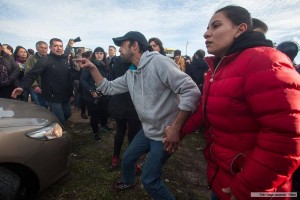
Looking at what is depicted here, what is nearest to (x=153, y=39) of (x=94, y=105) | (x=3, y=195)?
(x=94, y=105)

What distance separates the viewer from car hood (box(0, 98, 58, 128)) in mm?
2469

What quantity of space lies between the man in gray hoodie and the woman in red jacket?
1.27 ft

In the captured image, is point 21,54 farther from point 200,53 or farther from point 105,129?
point 200,53

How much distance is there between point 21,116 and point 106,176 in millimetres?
1561

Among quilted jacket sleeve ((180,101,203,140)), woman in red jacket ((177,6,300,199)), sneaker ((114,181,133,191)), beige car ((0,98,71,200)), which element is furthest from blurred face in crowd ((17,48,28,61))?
woman in red jacket ((177,6,300,199))

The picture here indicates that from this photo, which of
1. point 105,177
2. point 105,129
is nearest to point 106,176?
point 105,177

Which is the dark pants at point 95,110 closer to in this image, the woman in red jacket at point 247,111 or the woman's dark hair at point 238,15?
the woman in red jacket at point 247,111

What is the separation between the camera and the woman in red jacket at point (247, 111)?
1.14 m

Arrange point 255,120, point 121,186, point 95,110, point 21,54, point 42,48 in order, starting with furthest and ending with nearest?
point 21,54, point 42,48, point 95,110, point 121,186, point 255,120

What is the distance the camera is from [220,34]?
162 centimetres

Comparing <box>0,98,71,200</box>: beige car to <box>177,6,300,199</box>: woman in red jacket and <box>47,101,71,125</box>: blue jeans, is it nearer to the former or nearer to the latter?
<box>47,101,71,125</box>: blue jeans

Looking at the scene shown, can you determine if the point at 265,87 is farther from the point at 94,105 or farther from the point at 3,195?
the point at 94,105

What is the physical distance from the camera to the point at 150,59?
8.07 feet

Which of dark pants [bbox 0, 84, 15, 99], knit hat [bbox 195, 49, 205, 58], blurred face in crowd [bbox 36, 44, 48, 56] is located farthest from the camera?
knit hat [bbox 195, 49, 205, 58]
